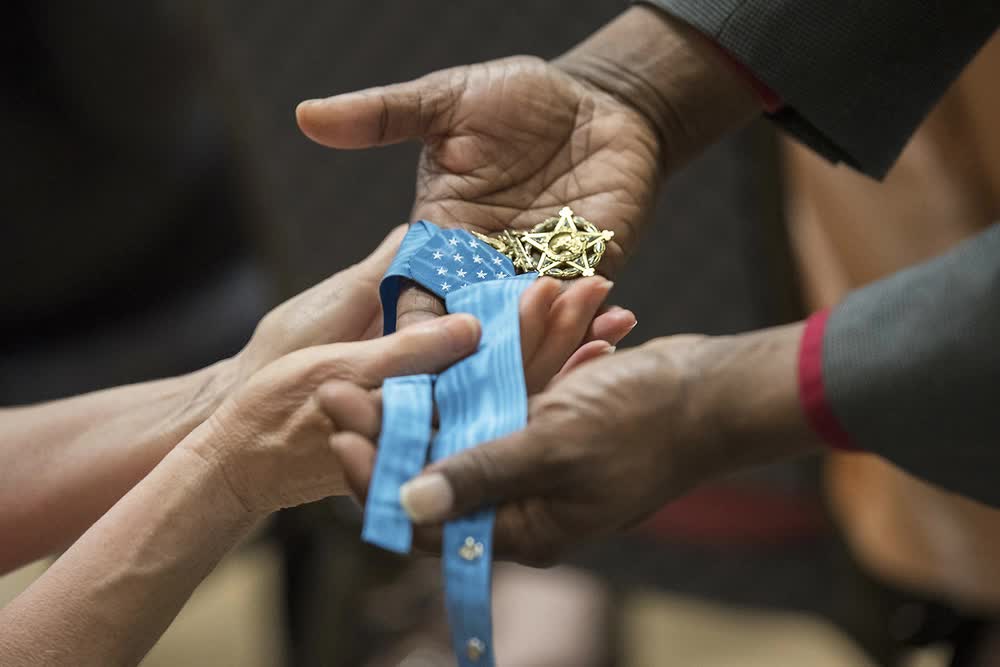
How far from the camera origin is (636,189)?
1.14 m

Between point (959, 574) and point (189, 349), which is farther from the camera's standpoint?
point (189, 349)

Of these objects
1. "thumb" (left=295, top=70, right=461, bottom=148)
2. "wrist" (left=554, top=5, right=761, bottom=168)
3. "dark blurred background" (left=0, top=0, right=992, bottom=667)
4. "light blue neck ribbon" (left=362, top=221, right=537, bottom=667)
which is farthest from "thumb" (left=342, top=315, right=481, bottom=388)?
"dark blurred background" (left=0, top=0, right=992, bottom=667)

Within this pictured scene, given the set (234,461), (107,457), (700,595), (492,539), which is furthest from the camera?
(700,595)

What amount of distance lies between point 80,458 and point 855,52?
801 mm

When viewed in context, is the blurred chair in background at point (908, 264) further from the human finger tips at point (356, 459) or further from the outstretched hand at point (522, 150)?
the human finger tips at point (356, 459)

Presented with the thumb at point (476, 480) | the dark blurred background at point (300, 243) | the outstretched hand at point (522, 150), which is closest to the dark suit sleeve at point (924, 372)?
the thumb at point (476, 480)

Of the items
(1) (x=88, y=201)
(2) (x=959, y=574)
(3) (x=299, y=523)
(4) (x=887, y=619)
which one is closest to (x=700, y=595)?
(4) (x=887, y=619)

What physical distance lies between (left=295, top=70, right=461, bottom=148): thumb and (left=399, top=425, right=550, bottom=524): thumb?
40cm

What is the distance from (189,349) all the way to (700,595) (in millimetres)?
821

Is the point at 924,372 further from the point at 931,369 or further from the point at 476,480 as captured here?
the point at 476,480

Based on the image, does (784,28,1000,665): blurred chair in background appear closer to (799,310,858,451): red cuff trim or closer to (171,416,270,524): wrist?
(799,310,858,451): red cuff trim

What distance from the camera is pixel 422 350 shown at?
87 centimetres

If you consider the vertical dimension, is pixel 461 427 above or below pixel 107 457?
above

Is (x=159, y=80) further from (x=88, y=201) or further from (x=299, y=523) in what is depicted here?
(x=299, y=523)
